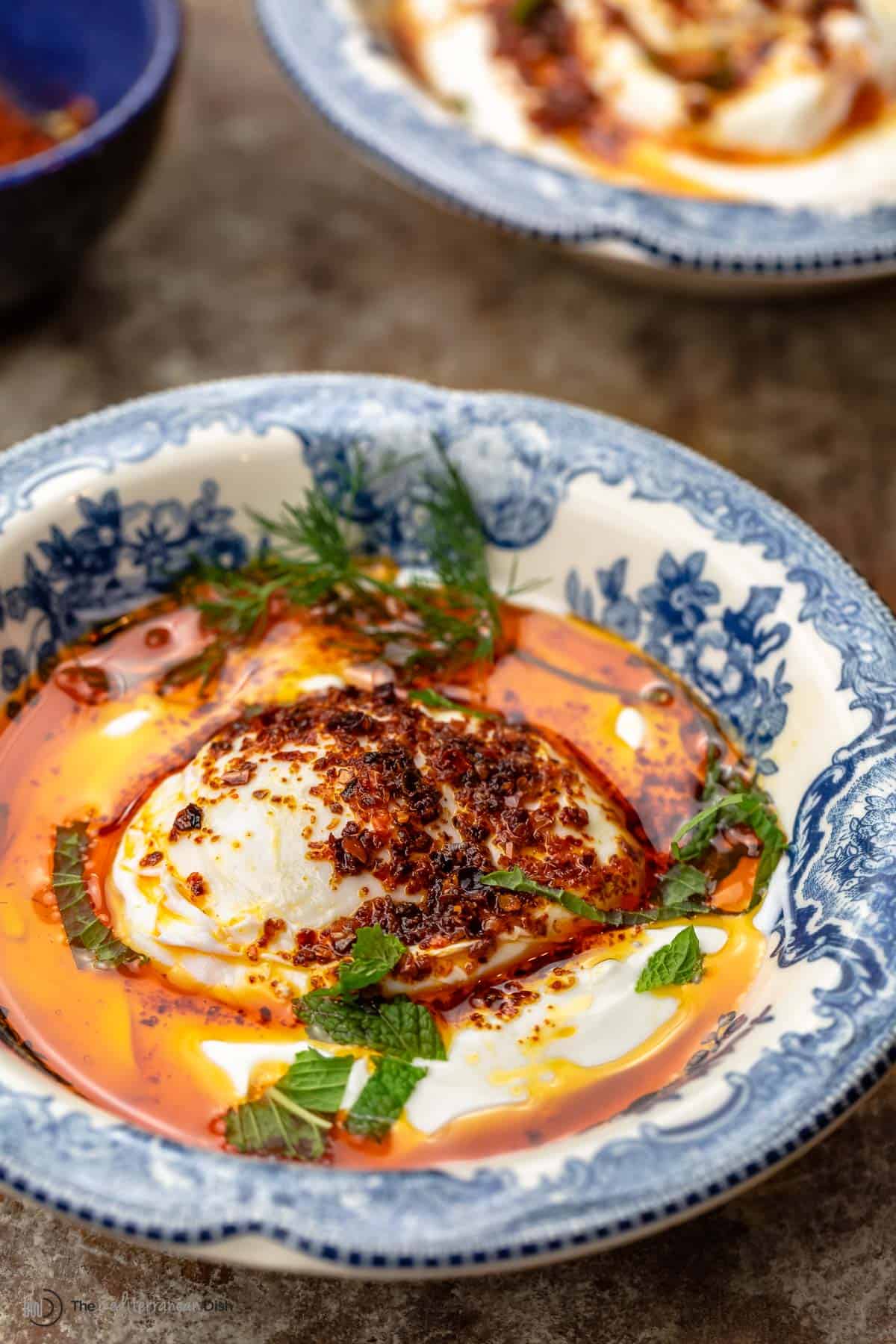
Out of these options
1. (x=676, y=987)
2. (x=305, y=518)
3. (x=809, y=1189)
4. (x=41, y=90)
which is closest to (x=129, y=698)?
(x=305, y=518)

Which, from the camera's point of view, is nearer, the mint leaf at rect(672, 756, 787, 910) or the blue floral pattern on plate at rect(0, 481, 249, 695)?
the mint leaf at rect(672, 756, 787, 910)

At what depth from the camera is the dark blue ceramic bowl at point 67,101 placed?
302 centimetres

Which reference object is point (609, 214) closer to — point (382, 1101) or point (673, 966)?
point (673, 966)

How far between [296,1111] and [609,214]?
1986mm

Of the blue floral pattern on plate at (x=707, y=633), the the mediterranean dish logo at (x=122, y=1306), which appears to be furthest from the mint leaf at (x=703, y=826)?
the the mediterranean dish logo at (x=122, y=1306)

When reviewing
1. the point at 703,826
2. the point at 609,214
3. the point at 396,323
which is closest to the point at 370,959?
the point at 703,826

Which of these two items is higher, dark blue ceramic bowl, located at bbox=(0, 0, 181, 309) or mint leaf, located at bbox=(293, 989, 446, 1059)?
dark blue ceramic bowl, located at bbox=(0, 0, 181, 309)

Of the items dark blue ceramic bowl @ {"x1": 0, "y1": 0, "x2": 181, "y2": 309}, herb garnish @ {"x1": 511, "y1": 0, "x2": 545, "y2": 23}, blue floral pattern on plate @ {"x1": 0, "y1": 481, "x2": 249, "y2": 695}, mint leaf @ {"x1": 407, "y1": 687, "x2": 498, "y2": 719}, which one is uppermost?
herb garnish @ {"x1": 511, "y1": 0, "x2": 545, "y2": 23}

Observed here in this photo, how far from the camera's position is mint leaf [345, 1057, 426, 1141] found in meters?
1.82

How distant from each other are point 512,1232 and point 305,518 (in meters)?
1.29

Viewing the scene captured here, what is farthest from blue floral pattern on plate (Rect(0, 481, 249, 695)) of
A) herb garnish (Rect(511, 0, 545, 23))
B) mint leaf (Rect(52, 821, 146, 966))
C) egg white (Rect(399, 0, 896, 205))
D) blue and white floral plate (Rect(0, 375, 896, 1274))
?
herb garnish (Rect(511, 0, 545, 23))

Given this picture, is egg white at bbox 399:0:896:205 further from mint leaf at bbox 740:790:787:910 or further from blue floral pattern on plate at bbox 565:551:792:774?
mint leaf at bbox 740:790:787:910

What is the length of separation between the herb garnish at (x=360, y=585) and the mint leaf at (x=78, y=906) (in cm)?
38

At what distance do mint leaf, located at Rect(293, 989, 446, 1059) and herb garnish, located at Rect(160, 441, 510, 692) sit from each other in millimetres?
654
